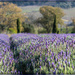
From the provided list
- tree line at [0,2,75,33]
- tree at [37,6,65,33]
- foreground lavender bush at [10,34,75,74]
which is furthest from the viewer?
tree at [37,6,65,33]

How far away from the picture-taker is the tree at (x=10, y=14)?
1633 cm

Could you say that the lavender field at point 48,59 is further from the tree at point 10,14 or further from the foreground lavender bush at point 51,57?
the tree at point 10,14

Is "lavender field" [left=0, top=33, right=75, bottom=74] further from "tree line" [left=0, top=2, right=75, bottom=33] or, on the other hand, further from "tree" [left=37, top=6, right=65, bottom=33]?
"tree" [left=37, top=6, right=65, bottom=33]

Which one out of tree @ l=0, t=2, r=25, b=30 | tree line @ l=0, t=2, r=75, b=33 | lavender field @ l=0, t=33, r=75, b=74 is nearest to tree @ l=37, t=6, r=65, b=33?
tree line @ l=0, t=2, r=75, b=33

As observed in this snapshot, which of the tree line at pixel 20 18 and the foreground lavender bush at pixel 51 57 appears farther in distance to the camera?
the tree line at pixel 20 18

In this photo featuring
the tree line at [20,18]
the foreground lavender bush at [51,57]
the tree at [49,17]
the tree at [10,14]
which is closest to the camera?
the foreground lavender bush at [51,57]

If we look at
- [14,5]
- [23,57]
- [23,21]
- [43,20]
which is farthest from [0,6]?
[23,57]

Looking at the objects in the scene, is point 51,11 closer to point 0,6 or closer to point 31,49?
point 0,6

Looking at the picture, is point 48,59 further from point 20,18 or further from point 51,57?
point 20,18

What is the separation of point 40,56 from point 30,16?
55.2 ft

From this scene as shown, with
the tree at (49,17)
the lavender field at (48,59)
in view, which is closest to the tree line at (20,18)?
the tree at (49,17)

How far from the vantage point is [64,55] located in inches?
85.9

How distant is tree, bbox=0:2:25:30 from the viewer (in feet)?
53.6

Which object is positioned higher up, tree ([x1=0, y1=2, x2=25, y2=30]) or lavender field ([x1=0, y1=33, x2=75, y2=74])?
lavender field ([x1=0, y1=33, x2=75, y2=74])
